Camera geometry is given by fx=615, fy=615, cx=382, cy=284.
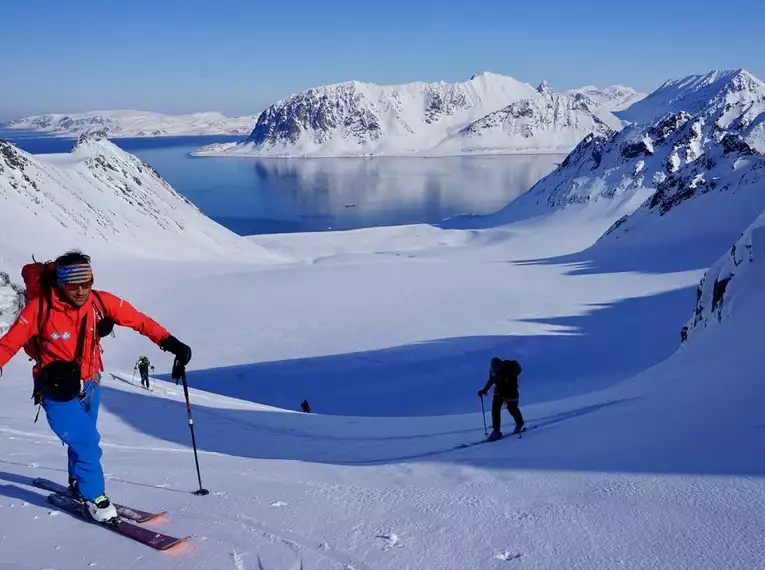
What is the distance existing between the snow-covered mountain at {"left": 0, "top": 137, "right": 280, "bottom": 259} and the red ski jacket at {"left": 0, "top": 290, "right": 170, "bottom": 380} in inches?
1243

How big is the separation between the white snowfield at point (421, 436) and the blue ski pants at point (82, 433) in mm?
319

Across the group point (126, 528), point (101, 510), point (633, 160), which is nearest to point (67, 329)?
point (101, 510)

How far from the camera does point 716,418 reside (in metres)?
5.91

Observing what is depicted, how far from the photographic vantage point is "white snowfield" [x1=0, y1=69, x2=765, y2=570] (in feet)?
13.0

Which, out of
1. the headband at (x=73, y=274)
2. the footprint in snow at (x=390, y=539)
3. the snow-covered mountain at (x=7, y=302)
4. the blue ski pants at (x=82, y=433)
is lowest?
the snow-covered mountain at (x=7, y=302)

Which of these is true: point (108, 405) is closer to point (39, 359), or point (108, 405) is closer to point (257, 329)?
point (39, 359)

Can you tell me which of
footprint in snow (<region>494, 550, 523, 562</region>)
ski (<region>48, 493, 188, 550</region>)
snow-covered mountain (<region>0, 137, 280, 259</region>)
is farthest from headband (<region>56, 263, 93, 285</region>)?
snow-covered mountain (<region>0, 137, 280, 259</region>)

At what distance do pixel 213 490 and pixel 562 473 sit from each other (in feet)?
9.84

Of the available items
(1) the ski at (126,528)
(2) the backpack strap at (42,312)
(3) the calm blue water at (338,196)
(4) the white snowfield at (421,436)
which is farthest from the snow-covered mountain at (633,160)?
(2) the backpack strap at (42,312)

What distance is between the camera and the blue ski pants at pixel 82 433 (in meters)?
4.29

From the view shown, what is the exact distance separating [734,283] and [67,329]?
11.6 metres

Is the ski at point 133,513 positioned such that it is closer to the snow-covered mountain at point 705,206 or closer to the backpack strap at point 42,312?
the backpack strap at point 42,312

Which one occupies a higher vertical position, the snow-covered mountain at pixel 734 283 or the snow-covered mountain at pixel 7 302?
the snow-covered mountain at pixel 734 283

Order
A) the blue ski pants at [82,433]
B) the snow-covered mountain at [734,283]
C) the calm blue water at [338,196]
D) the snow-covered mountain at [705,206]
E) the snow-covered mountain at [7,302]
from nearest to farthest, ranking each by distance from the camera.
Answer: the blue ski pants at [82,433]
the snow-covered mountain at [734,283]
the snow-covered mountain at [7,302]
the snow-covered mountain at [705,206]
the calm blue water at [338,196]
